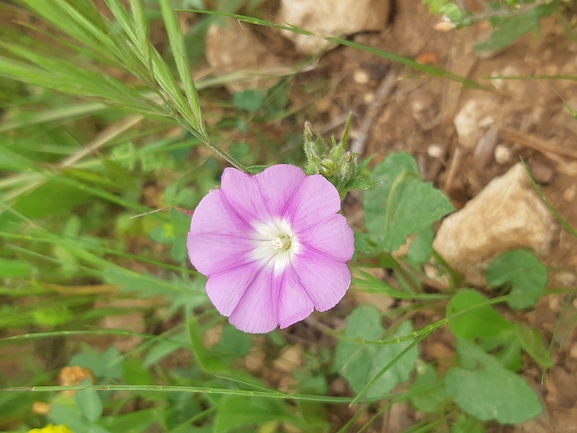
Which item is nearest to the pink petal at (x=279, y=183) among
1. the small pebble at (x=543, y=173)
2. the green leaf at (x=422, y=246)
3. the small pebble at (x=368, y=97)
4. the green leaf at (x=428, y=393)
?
the green leaf at (x=422, y=246)

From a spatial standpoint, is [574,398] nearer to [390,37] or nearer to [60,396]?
[390,37]

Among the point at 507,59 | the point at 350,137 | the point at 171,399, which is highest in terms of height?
the point at 507,59

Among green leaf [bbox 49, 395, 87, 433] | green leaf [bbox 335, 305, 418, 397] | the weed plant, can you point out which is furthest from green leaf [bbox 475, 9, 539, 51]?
green leaf [bbox 49, 395, 87, 433]

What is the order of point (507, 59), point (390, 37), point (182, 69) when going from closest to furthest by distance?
point (182, 69) < point (507, 59) < point (390, 37)

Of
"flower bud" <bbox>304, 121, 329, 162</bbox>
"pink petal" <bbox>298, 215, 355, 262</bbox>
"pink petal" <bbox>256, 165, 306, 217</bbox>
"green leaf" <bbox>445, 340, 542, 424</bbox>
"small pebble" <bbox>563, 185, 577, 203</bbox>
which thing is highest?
"flower bud" <bbox>304, 121, 329, 162</bbox>

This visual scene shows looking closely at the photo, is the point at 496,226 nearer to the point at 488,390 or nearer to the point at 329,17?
the point at 488,390

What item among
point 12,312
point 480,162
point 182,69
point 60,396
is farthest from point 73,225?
point 480,162

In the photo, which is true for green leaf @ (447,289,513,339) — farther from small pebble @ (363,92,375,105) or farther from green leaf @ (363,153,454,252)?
small pebble @ (363,92,375,105)
